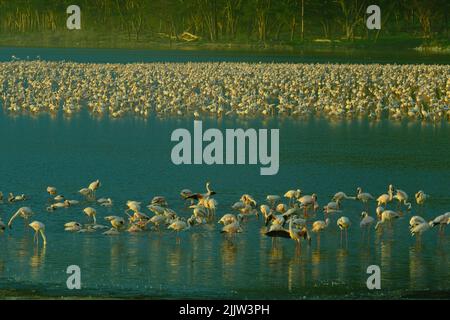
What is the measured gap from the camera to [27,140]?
34188 mm

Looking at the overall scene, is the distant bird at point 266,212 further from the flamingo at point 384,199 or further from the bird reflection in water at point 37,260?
the bird reflection in water at point 37,260

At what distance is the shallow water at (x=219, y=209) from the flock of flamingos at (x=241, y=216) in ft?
0.75

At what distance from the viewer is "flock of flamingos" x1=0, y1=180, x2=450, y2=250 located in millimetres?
20219

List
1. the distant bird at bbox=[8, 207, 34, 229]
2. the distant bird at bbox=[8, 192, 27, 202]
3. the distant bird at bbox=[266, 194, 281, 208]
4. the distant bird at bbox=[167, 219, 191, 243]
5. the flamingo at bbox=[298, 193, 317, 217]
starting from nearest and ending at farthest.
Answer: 1. the distant bird at bbox=[167, 219, 191, 243]
2. the distant bird at bbox=[8, 207, 34, 229]
3. the flamingo at bbox=[298, 193, 317, 217]
4. the distant bird at bbox=[266, 194, 281, 208]
5. the distant bird at bbox=[8, 192, 27, 202]

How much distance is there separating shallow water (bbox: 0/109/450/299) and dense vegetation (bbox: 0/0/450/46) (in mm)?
61666

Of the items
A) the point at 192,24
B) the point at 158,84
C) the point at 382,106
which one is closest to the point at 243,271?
the point at 382,106

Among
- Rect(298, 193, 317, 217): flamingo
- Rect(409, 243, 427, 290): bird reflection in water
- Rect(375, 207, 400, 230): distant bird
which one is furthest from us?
Rect(298, 193, 317, 217): flamingo

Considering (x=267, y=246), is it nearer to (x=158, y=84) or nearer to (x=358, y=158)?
(x=358, y=158)

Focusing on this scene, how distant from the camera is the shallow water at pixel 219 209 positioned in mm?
17516

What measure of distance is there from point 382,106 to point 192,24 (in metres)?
85.2

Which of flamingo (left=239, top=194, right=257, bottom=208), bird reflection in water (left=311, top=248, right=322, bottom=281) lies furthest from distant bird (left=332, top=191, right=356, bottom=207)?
bird reflection in water (left=311, top=248, right=322, bottom=281)

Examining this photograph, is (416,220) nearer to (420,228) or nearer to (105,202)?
(420,228)

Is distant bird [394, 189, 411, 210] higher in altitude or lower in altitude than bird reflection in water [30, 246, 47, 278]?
higher

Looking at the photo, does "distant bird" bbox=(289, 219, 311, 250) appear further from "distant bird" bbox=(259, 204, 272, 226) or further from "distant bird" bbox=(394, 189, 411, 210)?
"distant bird" bbox=(394, 189, 411, 210)
